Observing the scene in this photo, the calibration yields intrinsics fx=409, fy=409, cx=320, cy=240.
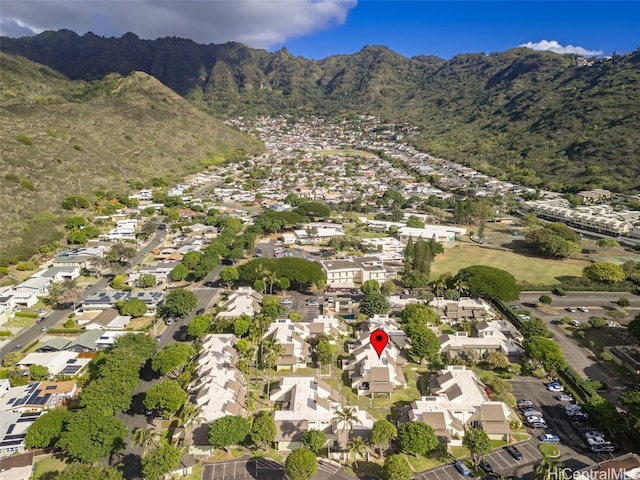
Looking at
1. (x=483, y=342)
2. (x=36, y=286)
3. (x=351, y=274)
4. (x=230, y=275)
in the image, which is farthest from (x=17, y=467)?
(x=351, y=274)

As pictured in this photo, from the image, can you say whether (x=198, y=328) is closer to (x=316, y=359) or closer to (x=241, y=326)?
(x=241, y=326)

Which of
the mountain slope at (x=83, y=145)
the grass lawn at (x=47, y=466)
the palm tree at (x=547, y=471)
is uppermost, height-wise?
the mountain slope at (x=83, y=145)

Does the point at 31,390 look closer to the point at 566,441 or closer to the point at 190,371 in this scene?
the point at 190,371

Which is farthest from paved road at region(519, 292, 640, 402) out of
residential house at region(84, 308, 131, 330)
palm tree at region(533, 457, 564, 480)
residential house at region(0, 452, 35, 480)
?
residential house at region(84, 308, 131, 330)

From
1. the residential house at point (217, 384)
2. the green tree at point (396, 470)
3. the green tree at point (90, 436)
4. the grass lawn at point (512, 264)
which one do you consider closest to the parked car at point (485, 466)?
the green tree at point (396, 470)

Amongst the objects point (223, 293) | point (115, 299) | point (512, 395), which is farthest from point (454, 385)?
point (115, 299)

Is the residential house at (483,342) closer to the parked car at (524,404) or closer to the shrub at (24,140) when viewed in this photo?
the parked car at (524,404)
